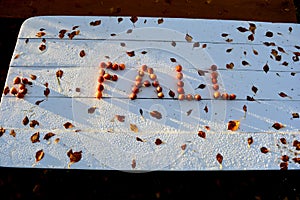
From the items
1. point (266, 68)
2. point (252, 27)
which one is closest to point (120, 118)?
point (266, 68)

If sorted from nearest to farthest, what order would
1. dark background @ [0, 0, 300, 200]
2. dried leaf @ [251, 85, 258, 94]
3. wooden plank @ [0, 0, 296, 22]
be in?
dried leaf @ [251, 85, 258, 94]
dark background @ [0, 0, 300, 200]
wooden plank @ [0, 0, 296, 22]

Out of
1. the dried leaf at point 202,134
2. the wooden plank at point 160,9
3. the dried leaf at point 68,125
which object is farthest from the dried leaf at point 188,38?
the wooden plank at point 160,9

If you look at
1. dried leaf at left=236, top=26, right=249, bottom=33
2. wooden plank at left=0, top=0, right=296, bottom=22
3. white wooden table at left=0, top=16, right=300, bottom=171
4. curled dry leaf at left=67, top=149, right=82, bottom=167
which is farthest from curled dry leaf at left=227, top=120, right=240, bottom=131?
wooden plank at left=0, top=0, right=296, bottom=22

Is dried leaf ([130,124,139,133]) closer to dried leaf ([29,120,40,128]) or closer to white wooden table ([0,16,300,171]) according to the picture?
white wooden table ([0,16,300,171])

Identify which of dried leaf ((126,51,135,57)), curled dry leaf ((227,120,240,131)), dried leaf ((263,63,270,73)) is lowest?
curled dry leaf ((227,120,240,131))

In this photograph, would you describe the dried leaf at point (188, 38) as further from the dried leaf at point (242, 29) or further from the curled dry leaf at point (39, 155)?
the curled dry leaf at point (39, 155)

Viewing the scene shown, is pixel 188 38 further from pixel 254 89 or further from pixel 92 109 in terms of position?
pixel 92 109
